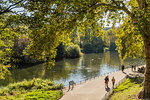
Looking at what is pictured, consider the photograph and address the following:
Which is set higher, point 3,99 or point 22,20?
point 22,20

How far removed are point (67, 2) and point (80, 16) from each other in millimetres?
1105

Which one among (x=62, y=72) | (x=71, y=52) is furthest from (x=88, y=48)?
(x=62, y=72)

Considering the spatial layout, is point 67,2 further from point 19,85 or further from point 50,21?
point 19,85

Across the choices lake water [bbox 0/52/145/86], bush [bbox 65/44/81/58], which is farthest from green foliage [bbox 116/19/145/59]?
bush [bbox 65/44/81/58]

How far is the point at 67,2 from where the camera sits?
8383mm

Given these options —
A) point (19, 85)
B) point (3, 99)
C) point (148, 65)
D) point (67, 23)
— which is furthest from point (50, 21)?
point (19, 85)

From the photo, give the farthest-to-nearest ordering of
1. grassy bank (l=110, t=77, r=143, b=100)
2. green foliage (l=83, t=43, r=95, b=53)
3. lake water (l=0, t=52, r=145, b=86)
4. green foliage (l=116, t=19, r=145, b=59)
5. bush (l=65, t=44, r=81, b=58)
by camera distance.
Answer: green foliage (l=83, t=43, r=95, b=53)
bush (l=65, t=44, r=81, b=58)
lake water (l=0, t=52, r=145, b=86)
grassy bank (l=110, t=77, r=143, b=100)
green foliage (l=116, t=19, r=145, b=59)

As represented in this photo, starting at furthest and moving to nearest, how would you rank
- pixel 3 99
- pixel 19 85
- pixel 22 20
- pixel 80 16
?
pixel 19 85
pixel 3 99
pixel 22 20
pixel 80 16

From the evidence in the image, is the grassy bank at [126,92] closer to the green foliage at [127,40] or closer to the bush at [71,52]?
the green foliage at [127,40]

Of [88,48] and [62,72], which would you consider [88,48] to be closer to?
[88,48]

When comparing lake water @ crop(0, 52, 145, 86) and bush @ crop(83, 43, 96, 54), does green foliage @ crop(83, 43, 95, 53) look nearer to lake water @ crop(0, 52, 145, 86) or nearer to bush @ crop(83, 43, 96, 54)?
bush @ crop(83, 43, 96, 54)

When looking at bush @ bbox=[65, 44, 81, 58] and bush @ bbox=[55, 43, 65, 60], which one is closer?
bush @ bbox=[55, 43, 65, 60]

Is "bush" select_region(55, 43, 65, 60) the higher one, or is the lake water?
"bush" select_region(55, 43, 65, 60)

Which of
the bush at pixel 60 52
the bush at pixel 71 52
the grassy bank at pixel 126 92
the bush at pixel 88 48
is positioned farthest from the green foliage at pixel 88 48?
the grassy bank at pixel 126 92
